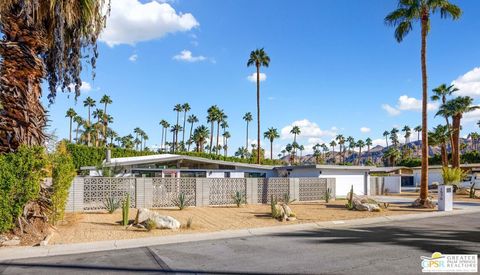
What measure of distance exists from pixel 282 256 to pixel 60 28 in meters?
10.3

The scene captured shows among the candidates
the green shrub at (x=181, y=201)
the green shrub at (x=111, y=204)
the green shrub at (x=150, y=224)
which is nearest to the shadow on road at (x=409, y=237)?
the green shrub at (x=150, y=224)

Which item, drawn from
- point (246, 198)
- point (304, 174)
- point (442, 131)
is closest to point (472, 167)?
point (442, 131)

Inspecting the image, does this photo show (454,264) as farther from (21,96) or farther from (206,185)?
(206,185)

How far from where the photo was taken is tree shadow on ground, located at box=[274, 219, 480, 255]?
39.1ft

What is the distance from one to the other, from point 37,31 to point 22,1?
110cm

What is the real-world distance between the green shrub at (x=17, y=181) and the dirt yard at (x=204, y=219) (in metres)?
1.49

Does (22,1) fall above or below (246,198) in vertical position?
above

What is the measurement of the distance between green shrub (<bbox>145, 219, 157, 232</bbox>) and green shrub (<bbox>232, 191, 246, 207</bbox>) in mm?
8713

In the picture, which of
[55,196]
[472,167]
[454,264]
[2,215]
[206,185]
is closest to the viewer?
[454,264]

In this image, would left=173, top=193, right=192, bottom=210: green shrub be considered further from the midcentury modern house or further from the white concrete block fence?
the midcentury modern house

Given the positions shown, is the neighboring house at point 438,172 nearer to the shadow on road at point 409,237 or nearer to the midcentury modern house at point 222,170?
the midcentury modern house at point 222,170

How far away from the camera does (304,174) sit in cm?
3506

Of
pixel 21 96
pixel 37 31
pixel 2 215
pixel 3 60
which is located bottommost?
pixel 2 215

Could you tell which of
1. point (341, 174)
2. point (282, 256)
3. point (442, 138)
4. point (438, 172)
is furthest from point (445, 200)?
point (438, 172)
